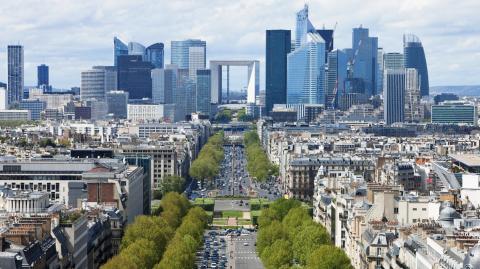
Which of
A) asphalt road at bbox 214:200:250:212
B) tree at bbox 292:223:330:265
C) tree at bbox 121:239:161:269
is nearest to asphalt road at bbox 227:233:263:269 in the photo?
tree at bbox 292:223:330:265

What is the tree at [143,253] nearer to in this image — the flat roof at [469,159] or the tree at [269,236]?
the tree at [269,236]

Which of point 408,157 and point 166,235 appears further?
point 408,157

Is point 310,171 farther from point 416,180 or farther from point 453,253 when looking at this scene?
point 453,253

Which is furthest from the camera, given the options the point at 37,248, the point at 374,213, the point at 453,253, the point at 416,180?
the point at 416,180

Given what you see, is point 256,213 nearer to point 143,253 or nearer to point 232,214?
point 232,214

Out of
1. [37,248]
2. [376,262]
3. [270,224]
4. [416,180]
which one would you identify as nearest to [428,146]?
[416,180]

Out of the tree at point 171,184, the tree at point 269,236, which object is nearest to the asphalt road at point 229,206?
the tree at point 171,184
